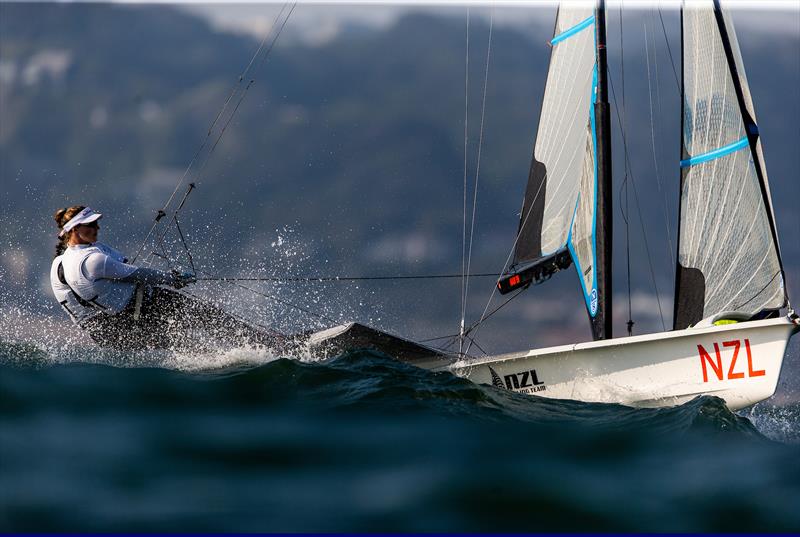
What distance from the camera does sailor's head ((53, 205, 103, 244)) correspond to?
6.22 m

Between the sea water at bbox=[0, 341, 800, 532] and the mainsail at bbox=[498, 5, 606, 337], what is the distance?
3.16 m

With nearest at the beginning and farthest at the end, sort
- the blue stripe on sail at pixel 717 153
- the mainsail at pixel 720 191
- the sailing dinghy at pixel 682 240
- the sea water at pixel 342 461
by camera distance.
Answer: the sea water at pixel 342 461 → the sailing dinghy at pixel 682 240 → the mainsail at pixel 720 191 → the blue stripe on sail at pixel 717 153

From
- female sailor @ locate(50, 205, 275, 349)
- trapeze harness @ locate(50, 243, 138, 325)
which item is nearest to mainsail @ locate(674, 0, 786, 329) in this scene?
female sailor @ locate(50, 205, 275, 349)

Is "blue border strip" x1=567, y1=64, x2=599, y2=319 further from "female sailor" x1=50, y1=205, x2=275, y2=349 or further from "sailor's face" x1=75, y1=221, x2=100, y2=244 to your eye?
"sailor's face" x1=75, y1=221, x2=100, y2=244

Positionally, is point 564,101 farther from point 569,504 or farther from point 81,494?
point 81,494

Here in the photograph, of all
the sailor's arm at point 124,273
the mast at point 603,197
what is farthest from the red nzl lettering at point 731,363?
the sailor's arm at point 124,273

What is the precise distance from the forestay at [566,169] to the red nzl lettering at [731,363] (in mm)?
1722

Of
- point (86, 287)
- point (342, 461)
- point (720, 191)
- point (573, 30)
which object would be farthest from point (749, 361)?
point (86, 287)

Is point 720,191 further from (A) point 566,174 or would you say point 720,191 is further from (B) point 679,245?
(A) point 566,174

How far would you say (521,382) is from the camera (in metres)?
6.79

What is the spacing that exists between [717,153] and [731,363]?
2381mm

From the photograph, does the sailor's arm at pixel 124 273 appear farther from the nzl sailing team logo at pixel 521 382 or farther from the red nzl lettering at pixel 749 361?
the red nzl lettering at pixel 749 361

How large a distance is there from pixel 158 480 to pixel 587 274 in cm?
573

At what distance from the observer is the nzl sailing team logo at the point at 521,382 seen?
22.0 ft
